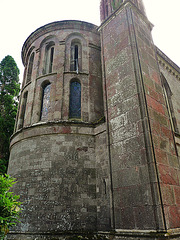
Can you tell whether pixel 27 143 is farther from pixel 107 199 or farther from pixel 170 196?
pixel 170 196

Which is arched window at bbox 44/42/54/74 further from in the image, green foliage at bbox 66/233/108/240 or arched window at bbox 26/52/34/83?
green foliage at bbox 66/233/108/240

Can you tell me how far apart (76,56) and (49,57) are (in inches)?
68.7

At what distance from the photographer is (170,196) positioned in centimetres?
598

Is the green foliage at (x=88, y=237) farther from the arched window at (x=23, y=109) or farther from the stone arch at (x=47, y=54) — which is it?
the stone arch at (x=47, y=54)

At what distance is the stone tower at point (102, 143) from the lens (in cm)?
618

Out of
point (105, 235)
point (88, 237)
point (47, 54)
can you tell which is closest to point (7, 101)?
point (47, 54)

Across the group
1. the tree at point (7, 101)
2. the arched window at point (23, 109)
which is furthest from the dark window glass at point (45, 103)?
the tree at point (7, 101)

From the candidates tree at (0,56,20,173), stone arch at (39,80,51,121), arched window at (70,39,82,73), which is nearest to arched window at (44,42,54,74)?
stone arch at (39,80,51,121)

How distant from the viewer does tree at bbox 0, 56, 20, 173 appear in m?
17.0

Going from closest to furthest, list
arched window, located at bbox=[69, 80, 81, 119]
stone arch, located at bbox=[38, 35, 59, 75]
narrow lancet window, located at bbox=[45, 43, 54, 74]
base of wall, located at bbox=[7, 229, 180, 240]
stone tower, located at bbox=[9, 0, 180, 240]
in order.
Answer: base of wall, located at bbox=[7, 229, 180, 240]
stone tower, located at bbox=[9, 0, 180, 240]
arched window, located at bbox=[69, 80, 81, 119]
stone arch, located at bbox=[38, 35, 59, 75]
narrow lancet window, located at bbox=[45, 43, 54, 74]

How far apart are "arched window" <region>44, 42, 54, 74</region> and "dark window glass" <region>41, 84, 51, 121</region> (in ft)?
4.38

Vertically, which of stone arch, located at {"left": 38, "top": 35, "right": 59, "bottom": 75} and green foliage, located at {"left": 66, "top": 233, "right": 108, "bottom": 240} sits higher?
stone arch, located at {"left": 38, "top": 35, "right": 59, "bottom": 75}

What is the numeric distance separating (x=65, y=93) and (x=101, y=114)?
226 cm

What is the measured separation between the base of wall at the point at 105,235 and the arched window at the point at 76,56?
8182 millimetres
